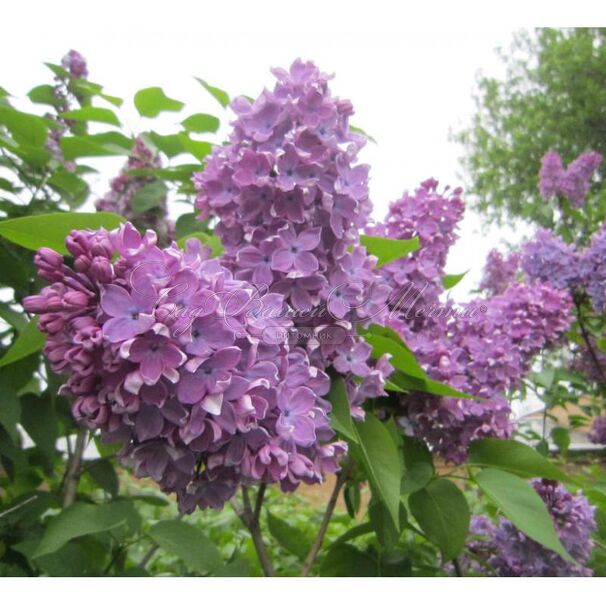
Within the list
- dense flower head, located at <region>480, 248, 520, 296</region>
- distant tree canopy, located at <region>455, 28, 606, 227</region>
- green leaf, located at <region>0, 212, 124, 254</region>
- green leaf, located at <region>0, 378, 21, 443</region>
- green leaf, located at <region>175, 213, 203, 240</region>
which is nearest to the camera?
green leaf, located at <region>0, 212, 124, 254</region>

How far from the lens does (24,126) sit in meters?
1.05

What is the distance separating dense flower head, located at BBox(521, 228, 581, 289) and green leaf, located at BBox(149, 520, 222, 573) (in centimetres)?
110

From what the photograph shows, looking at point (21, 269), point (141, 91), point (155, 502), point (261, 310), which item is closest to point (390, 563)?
point (155, 502)

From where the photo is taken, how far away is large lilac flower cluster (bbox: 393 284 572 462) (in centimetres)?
98

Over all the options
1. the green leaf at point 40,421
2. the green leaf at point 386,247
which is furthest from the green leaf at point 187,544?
the green leaf at point 386,247

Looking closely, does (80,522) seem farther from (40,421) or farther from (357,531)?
(357,531)

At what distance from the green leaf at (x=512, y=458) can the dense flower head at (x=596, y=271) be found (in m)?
0.74

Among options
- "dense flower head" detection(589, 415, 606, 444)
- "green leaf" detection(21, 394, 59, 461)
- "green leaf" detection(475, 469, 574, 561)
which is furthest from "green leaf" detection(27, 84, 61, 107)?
"dense flower head" detection(589, 415, 606, 444)

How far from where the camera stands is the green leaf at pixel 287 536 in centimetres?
116

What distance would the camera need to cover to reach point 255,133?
0.73 metres

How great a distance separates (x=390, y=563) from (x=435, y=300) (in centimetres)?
43

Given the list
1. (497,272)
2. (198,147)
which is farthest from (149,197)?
(497,272)

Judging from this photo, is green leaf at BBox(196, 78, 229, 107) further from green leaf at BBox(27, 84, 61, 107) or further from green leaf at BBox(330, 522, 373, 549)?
green leaf at BBox(330, 522, 373, 549)

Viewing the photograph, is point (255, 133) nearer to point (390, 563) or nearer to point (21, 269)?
point (21, 269)
